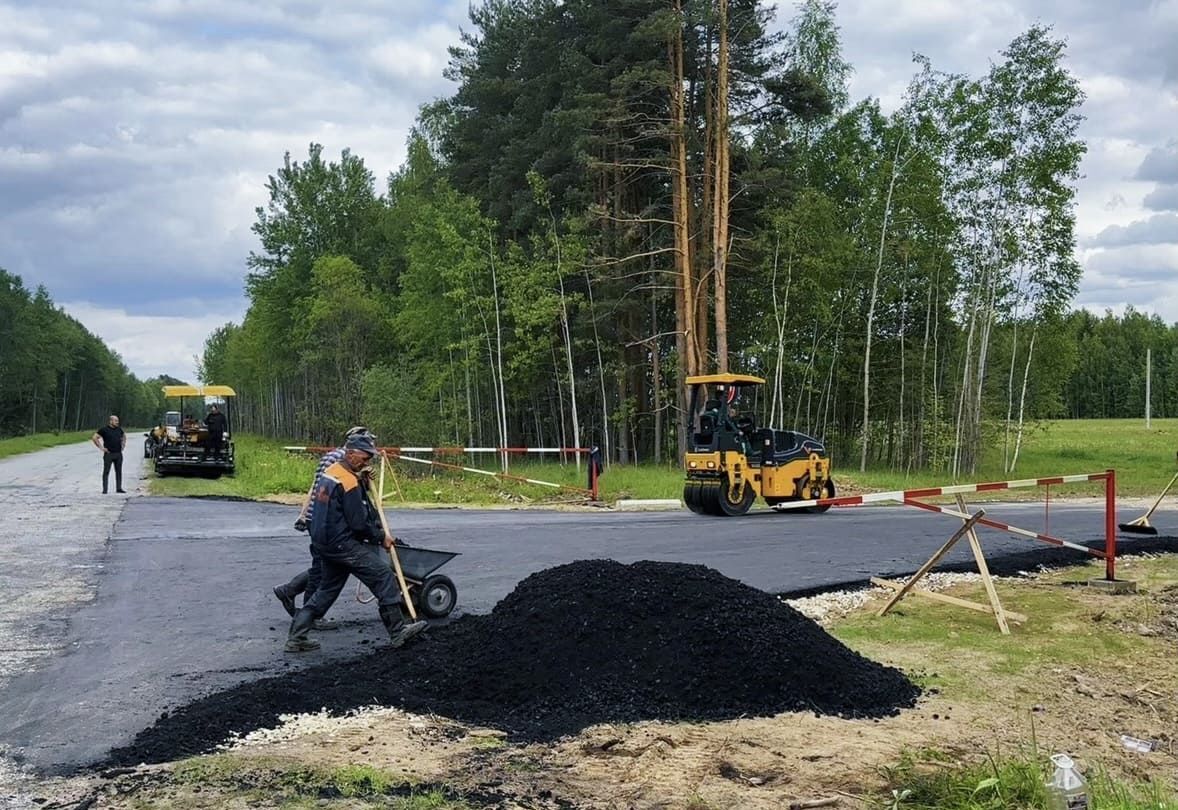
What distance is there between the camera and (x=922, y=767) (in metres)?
4.98

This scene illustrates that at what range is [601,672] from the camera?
20.5 ft

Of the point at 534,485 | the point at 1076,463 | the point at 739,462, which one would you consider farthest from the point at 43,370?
the point at 739,462

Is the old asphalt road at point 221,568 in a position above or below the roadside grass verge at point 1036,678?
above

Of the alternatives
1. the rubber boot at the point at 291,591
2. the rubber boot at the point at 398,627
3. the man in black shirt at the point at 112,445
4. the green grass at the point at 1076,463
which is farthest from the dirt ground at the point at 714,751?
the man in black shirt at the point at 112,445

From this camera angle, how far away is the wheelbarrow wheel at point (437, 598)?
8.27 m

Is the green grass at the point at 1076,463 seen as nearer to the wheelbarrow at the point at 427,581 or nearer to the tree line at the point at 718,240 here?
the tree line at the point at 718,240

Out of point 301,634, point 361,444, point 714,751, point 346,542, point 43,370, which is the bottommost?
point 714,751

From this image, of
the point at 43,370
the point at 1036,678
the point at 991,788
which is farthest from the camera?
the point at 43,370

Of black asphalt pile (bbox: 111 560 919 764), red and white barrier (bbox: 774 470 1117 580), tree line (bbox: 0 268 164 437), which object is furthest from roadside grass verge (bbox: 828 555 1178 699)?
tree line (bbox: 0 268 164 437)

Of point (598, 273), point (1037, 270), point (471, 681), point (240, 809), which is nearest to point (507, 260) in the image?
point (598, 273)

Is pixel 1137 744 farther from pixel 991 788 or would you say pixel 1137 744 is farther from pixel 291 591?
pixel 291 591

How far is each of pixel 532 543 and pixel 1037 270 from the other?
22.8 meters

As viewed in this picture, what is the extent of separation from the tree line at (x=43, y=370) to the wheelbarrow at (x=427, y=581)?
262ft

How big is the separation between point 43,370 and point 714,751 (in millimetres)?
92086
